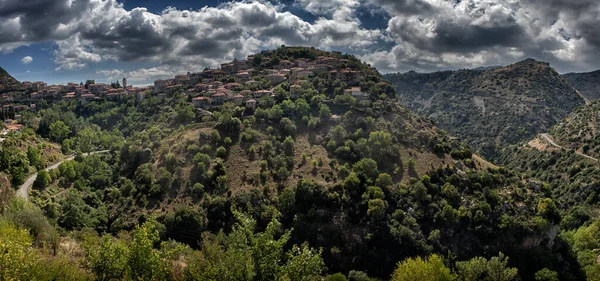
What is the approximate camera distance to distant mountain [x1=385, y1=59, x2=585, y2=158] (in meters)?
138

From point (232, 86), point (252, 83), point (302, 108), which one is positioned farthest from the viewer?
point (232, 86)

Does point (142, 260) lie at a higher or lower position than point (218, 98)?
lower

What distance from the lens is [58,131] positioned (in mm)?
83000

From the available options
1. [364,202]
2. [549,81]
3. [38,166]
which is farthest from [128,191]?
[549,81]

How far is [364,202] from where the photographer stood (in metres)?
54.0

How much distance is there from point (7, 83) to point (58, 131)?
87.6m

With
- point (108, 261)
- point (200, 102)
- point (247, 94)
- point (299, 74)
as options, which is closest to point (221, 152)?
point (247, 94)

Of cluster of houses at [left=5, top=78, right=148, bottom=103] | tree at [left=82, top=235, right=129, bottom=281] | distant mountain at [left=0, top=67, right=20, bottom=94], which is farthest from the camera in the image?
distant mountain at [left=0, top=67, right=20, bottom=94]

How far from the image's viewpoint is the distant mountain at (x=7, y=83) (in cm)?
13386

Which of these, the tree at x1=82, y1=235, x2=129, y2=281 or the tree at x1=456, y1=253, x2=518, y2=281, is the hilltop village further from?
the tree at x1=82, y1=235, x2=129, y2=281

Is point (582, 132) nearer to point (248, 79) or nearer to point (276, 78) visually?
point (276, 78)

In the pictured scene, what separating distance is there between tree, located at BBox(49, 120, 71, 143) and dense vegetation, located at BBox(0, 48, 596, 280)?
7.00 metres

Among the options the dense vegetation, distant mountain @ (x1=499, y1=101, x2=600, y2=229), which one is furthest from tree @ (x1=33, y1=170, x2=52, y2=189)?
distant mountain @ (x1=499, y1=101, x2=600, y2=229)

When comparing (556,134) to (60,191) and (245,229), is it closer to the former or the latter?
(245,229)
